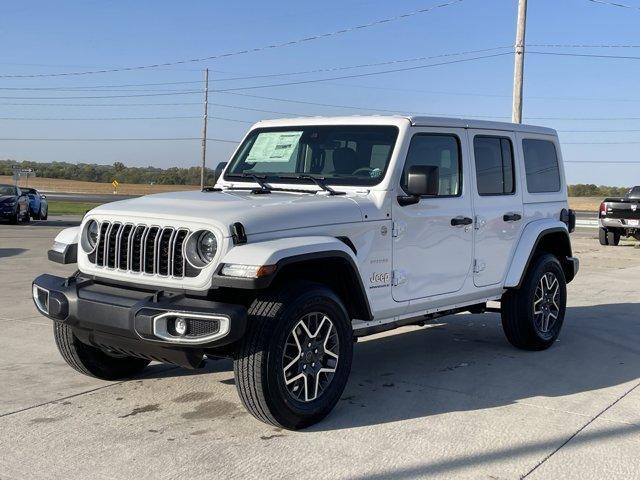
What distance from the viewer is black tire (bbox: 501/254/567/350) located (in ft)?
21.6

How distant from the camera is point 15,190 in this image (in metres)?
25.5

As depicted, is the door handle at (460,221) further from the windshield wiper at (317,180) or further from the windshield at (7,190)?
the windshield at (7,190)

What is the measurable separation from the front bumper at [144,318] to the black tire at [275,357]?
202mm

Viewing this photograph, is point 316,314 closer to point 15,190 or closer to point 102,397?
point 102,397

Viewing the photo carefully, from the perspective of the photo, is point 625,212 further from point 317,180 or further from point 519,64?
point 317,180


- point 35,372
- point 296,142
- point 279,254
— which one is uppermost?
point 296,142

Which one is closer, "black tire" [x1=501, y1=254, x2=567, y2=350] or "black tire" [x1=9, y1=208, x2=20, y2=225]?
"black tire" [x1=501, y1=254, x2=567, y2=350]

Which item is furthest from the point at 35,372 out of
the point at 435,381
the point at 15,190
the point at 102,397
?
the point at 15,190

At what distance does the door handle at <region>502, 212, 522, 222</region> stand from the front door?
54 cm

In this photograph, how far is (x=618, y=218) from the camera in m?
20.6

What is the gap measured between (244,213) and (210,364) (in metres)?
2.09

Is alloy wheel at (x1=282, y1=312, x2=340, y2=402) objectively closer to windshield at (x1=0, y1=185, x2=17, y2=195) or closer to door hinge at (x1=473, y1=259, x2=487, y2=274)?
door hinge at (x1=473, y1=259, x2=487, y2=274)

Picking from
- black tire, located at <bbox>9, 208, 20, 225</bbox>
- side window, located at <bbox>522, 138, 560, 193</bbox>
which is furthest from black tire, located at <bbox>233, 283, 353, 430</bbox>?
black tire, located at <bbox>9, 208, 20, 225</bbox>

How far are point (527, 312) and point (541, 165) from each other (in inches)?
59.0
